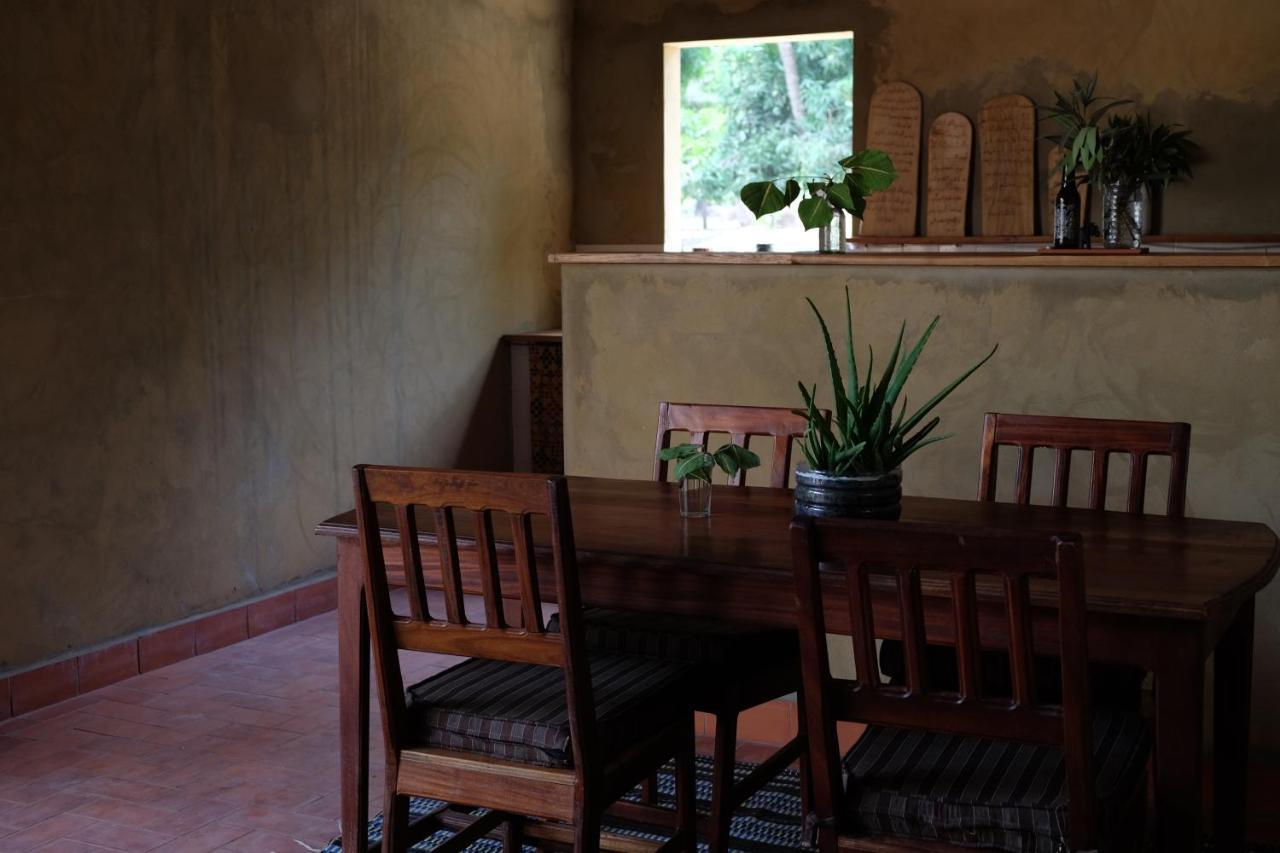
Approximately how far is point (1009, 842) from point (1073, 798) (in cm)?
14

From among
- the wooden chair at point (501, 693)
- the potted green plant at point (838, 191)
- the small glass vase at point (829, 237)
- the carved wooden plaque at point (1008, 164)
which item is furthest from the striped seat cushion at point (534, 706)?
the carved wooden plaque at point (1008, 164)

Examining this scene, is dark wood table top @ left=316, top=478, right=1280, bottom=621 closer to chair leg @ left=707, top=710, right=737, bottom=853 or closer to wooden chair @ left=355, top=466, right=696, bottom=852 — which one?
wooden chair @ left=355, top=466, right=696, bottom=852

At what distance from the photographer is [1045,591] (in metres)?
2.34

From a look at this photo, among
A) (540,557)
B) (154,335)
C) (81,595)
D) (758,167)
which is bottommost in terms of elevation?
(81,595)

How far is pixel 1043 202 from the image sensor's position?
20.9ft

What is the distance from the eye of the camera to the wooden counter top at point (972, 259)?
363 cm

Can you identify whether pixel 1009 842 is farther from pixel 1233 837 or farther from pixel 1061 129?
pixel 1061 129

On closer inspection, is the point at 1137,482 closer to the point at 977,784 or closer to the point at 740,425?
the point at 740,425

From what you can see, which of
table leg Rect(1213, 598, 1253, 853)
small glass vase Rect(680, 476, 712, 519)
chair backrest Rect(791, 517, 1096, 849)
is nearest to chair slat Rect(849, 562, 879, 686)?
chair backrest Rect(791, 517, 1096, 849)

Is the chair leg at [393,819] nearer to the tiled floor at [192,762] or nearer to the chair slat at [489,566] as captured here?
the chair slat at [489,566]

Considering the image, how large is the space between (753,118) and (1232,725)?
1302cm

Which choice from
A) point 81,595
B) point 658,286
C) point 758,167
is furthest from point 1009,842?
point 758,167

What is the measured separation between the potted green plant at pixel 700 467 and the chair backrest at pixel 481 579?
0.40 meters

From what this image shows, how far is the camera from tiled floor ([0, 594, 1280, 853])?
3477mm
